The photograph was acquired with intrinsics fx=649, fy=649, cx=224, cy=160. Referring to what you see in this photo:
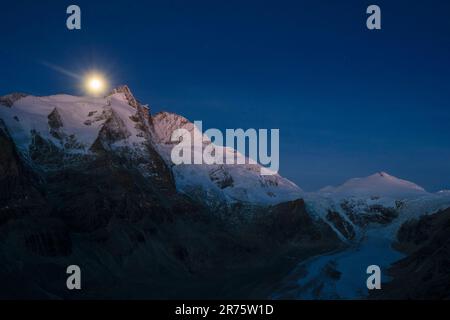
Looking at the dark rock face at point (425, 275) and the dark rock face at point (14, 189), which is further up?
the dark rock face at point (14, 189)

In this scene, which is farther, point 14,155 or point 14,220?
point 14,155

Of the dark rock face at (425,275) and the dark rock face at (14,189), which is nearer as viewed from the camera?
the dark rock face at (425,275)

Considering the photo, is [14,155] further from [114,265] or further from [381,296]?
[381,296]

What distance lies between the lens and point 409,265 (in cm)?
18962

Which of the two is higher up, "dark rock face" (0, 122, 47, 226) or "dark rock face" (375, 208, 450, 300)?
"dark rock face" (0, 122, 47, 226)

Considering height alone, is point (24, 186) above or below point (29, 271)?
above

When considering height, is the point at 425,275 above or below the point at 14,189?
below

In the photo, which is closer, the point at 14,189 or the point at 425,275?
the point at 425,275

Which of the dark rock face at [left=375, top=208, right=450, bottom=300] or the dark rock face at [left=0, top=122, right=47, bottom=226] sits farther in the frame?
the dark rock face at [left=0, top=122, right=47, bottom=226]
